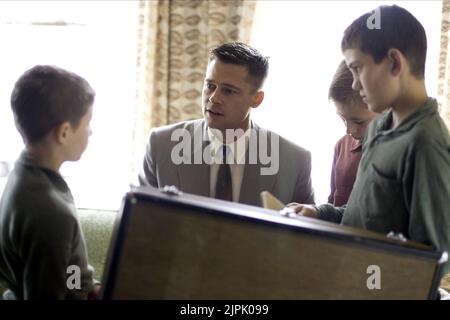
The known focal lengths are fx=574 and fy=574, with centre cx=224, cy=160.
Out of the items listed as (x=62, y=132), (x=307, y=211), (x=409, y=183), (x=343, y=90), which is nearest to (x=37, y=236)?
(x=62, y=132)

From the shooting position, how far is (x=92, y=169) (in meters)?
3.84

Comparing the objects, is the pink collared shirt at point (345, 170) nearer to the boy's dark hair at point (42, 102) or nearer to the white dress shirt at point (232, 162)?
the white dress shirt at point (232, 162)

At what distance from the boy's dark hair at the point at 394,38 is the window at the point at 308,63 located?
2196 millimetres

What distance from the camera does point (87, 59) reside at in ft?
12.3

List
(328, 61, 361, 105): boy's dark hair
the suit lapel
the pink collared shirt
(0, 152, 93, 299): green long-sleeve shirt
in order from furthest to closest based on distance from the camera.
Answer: the suit lapel
the pink collared shirt
(328, 61, 361, 105): boy's dark hair
(0, 152, 93, 299): green long-sleeve shirt

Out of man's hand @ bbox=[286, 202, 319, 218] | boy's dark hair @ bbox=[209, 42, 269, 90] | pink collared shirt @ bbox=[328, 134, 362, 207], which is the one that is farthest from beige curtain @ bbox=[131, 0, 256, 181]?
man's hand @ bbox=[286, 202, 319, 218]

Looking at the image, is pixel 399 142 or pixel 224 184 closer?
pixel 399 142

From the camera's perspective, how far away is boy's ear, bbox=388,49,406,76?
1.38m

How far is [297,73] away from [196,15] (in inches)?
29.3

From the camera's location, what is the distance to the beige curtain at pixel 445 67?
345 centimetres

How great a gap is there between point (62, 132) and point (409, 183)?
0.86 meters

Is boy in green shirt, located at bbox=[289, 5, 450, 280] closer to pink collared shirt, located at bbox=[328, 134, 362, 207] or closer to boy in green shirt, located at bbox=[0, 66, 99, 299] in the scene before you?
pink collared shirt, located at bbox=[328, 134, 362, 207]

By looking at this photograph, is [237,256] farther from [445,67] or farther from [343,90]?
[445,67]

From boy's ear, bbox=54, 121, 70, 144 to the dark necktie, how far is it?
2.77 feet
